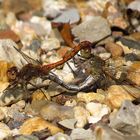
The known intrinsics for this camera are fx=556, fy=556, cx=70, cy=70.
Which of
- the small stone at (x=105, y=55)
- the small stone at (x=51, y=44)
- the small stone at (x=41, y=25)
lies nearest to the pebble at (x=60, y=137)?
the small stone at (x=105, y=55)

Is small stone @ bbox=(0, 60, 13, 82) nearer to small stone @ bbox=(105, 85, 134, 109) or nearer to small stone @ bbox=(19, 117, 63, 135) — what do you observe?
small stone @ bbox=(19, 117, 63, 135)

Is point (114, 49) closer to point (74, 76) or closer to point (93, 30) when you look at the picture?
point (93, 30)

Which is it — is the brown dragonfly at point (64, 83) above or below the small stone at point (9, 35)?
above

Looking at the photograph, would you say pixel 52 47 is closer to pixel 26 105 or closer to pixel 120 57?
pixel 120 57

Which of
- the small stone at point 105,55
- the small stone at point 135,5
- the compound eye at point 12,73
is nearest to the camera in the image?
the compound eye at point 12,73

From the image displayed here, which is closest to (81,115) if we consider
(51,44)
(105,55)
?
(105,55)

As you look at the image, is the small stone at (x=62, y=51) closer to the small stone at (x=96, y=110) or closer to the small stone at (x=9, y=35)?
the small stone at (x=9, y=35)

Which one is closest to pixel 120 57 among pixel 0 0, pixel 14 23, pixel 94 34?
pixel 94 34
